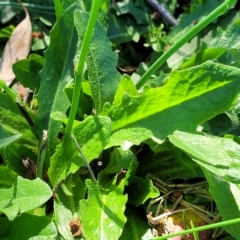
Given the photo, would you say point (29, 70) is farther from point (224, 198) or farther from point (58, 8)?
point (224, 198)

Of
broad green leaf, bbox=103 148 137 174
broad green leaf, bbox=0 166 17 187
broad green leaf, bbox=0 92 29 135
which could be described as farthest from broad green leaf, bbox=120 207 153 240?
broad green leaf, bbox=0 92 29 135

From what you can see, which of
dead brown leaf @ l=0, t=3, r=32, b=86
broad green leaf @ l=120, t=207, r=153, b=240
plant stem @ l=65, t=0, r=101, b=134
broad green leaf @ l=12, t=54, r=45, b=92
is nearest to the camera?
plant stem @ l=65, t=0, r=101, b=134

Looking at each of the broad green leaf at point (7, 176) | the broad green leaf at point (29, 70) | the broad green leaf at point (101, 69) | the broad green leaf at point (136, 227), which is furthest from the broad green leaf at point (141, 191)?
the broad green leaf at point (29, 70)

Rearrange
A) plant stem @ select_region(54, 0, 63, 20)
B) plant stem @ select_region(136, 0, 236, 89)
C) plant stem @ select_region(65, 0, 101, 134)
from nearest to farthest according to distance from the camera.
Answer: plant stem @ select_region(65, 0, 101, 134)
plant stem @ select_region(136, 0, 236, 89)
plant stem @ select_region(54, 0, 63, 20)

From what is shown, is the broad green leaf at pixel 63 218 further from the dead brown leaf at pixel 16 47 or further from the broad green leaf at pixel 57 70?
the dead brown leaf at pixel 16 47

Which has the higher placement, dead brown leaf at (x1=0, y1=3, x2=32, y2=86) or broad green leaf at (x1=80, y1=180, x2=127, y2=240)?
dead brown leaf at (x1=0, y1=3, x2=32, y2=86)

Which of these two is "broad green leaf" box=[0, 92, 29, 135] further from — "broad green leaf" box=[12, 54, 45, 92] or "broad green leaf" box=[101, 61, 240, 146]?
"broad green leaf" box=[101, 61, 240, 146]
